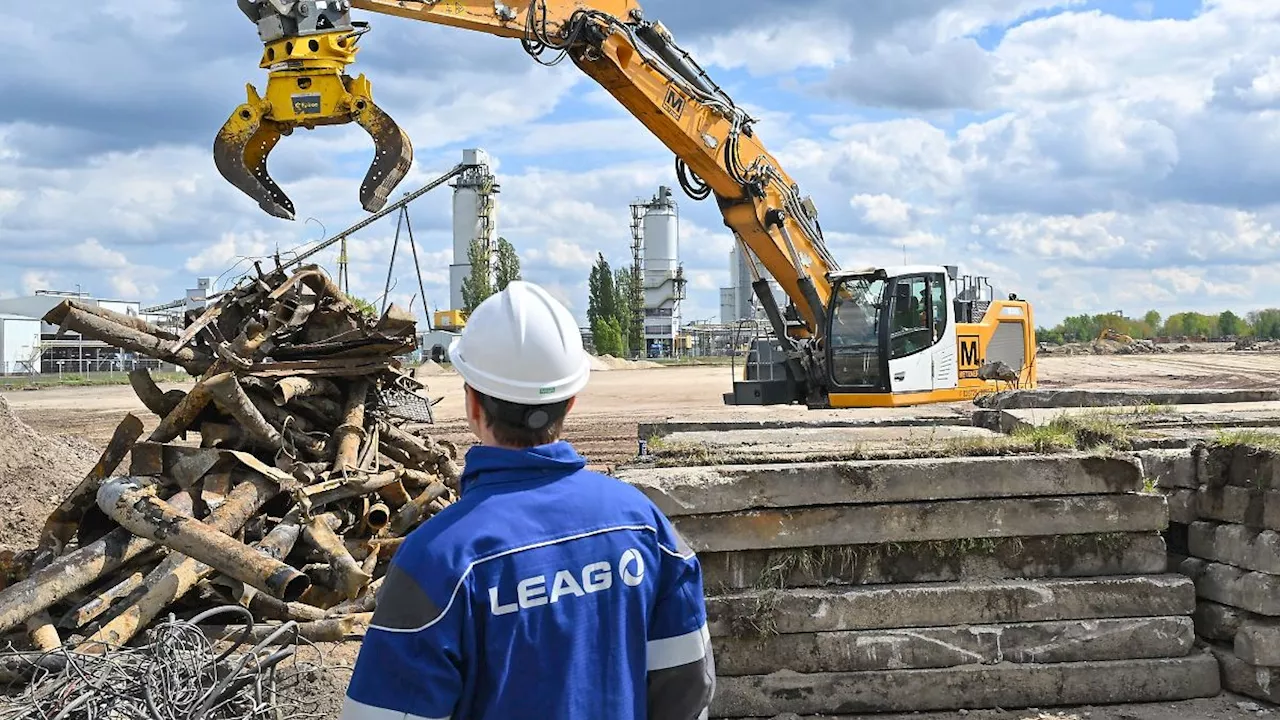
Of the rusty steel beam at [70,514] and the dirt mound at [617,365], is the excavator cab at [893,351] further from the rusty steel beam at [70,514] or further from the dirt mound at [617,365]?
the dirt mound at [617,365]

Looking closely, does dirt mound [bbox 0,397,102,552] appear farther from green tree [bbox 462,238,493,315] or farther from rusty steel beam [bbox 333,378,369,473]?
green tree [bbox 462,238,493,315]

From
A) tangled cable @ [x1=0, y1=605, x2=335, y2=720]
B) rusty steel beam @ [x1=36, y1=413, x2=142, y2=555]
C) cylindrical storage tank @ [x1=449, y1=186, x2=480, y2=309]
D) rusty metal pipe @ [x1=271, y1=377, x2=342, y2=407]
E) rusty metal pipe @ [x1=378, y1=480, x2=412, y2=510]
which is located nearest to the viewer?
tangled cable @ [x1=0, y1=605, x2=335, y2=720]

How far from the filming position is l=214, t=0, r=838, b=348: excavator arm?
8.72 metres

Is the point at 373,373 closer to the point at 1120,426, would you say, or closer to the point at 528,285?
the point at 1120,426

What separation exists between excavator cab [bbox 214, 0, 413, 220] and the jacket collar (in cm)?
697

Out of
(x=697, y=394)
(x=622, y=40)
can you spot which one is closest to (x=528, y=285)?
(x=622, y=40)

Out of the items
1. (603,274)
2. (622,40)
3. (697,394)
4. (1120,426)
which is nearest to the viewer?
(1120,426)

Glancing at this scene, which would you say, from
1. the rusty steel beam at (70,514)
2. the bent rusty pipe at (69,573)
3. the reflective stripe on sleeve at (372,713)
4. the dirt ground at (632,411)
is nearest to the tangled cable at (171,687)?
the dirt ground at (632,411)

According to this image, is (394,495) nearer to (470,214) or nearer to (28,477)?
(28,477)

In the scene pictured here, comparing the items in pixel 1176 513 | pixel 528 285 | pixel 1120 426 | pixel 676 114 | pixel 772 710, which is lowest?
pixel 772 710

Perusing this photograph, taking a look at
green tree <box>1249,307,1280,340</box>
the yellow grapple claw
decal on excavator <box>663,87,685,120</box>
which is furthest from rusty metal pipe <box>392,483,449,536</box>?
green tree <box>1249,307,1280,340</box>

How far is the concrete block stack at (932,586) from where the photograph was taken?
452cm

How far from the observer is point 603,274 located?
7725cm

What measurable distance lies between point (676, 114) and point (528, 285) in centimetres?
1111
